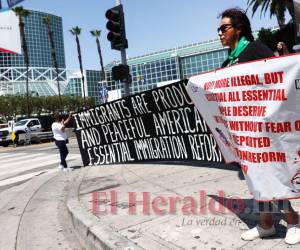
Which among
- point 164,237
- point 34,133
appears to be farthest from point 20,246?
point 34,133

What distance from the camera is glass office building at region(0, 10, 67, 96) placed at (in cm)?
12069

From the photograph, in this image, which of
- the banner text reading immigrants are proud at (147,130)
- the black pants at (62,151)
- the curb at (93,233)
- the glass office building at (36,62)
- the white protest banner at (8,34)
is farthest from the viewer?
the glass office building at (36,62)

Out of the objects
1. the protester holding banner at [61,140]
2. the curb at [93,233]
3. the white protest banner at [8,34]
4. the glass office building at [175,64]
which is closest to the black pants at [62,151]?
the protester holding banner at [61,140]

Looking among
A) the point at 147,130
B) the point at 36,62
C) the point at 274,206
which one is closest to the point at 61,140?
the point at 147,130

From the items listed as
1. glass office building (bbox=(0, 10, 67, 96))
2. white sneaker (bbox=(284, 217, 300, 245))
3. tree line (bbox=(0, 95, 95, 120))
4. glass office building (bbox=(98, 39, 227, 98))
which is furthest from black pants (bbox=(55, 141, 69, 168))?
glass office building (bbox=(0, 10, 67, 96))

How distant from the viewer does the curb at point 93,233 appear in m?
4.11

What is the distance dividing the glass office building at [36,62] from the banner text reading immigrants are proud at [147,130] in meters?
104

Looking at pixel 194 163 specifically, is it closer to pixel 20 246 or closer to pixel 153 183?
pixel 153 183

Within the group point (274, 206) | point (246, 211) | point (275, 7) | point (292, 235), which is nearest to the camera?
point (292, 235)

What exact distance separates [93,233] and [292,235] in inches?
79.1

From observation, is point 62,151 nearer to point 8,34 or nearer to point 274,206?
point 8,34

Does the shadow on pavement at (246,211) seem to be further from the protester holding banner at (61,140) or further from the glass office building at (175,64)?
the glass office building at (175,64)

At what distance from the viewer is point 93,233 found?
4555 mm

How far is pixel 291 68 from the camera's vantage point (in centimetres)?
328
